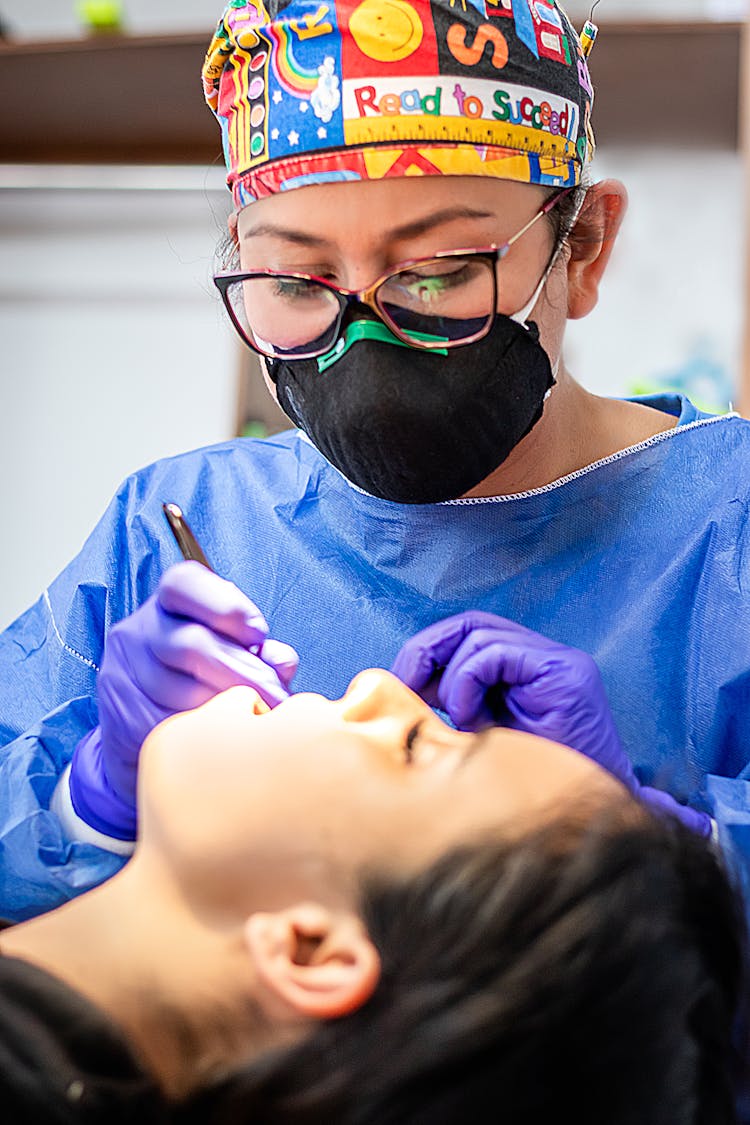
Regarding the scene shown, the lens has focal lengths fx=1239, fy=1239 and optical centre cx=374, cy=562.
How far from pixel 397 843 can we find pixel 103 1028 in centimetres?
24

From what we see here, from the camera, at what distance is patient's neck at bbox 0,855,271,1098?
862mm

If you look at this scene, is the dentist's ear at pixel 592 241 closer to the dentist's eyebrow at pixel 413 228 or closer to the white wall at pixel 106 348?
the dentist's eyebrow at pixel 413 228

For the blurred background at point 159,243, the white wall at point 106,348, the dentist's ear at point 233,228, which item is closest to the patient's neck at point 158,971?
the dentist's ear at point 233,228

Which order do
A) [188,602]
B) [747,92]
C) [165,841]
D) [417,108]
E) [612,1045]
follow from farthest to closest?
[747,92] < [417,108] < [188,602] < [165,841] < [612,1045]

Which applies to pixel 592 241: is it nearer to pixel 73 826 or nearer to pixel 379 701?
pixel 379 701

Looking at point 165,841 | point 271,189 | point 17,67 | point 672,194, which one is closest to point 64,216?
point 17,67

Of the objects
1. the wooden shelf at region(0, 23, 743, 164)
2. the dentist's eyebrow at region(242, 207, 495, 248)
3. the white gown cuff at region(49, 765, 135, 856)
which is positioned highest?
the wooden shelf at region(0, 23, 743, 164)

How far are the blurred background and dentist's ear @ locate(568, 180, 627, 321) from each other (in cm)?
123

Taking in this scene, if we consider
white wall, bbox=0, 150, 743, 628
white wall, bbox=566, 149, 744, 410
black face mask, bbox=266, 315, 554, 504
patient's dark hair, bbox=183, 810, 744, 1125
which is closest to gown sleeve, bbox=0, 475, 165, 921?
black face mask, bbox=266, 315, 554, 504

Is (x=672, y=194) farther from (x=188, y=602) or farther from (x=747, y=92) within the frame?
(x=188, y=602)

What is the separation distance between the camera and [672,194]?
112 inches

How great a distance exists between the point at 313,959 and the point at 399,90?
2.79 feet

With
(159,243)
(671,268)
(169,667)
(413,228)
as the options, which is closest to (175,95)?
(159,243)

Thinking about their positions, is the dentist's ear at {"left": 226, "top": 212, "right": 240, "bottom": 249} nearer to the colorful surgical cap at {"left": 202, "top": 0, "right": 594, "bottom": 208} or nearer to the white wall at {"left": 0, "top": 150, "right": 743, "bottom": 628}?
the colorful surgical cap at {"left": 202, "top": 0, "right": 594, "bottom": 208}
